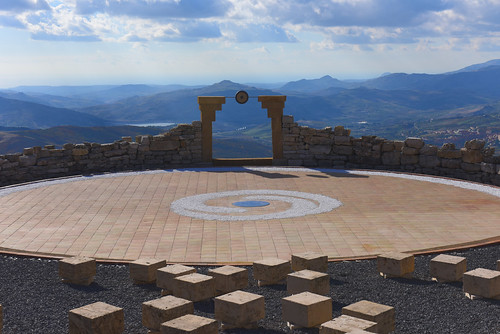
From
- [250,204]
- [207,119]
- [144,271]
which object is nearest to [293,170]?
[207,119]

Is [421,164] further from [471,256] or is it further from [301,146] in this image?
[471,256]

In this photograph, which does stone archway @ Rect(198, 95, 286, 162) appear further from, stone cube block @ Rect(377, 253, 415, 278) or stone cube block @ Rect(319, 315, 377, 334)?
stone cube block @ Rect(319, 315, 377, 334)

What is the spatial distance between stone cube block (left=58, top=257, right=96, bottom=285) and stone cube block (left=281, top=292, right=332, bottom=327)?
2.74m

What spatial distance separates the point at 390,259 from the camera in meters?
7.74

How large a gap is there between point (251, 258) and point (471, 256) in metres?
3.12

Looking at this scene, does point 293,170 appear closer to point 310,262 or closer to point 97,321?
point 310,262

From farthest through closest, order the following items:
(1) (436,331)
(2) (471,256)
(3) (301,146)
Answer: (3) (301,146)
(2) (471,256)
(1) (436,331)

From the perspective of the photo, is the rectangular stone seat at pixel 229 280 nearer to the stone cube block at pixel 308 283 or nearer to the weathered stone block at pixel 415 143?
the stone cube block at pixel 308 283

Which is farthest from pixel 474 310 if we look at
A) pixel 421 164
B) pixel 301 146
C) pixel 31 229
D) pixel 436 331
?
pixel 301 146

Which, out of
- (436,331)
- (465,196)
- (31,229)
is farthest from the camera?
(465,196)

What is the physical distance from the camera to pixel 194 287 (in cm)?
683

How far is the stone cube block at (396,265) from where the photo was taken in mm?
7664

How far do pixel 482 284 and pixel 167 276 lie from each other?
3535 mm

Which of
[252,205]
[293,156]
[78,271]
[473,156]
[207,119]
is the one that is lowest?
[252,205]
